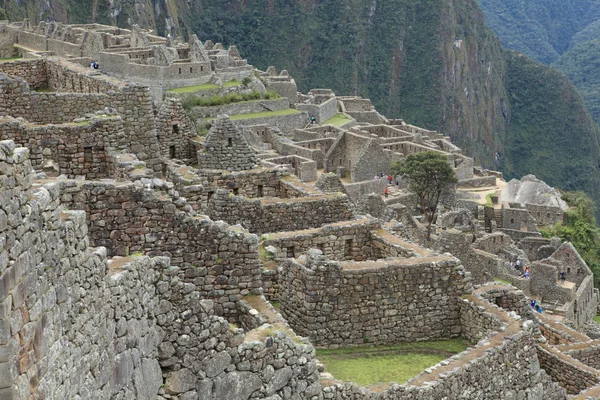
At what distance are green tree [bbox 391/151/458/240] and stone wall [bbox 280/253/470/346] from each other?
3575 centimetres

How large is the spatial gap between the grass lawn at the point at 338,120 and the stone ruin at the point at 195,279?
5087 cm

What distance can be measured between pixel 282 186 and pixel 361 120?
5937 centimetres

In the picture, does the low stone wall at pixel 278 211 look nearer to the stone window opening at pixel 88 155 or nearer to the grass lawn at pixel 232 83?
the stone window opening at pixel 88 155

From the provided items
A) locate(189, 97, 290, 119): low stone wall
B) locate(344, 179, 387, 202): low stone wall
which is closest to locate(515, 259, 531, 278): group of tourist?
locate(344, 179, 387, 202): low stone wall

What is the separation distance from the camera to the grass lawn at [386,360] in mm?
9516

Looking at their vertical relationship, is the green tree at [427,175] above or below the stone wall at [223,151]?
below

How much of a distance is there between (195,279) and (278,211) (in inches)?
144

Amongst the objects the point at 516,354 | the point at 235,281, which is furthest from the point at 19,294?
the point at 516,354

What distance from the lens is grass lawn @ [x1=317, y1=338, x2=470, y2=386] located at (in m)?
9.52

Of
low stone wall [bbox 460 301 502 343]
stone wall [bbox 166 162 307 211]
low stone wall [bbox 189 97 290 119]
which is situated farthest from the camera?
low stone wall [bbox 189 97 290 119]

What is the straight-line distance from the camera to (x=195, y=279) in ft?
25.8

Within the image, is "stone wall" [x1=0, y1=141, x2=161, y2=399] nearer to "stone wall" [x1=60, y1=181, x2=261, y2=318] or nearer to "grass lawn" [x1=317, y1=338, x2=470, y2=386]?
"stone wall" [x1=60, y1=181, x2=261, y2=318]

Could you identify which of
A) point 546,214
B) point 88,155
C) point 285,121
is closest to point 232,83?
point 285,121

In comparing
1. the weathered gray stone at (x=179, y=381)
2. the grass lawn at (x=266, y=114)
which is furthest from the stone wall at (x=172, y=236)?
the grass lawn at (x=266, y=114)
